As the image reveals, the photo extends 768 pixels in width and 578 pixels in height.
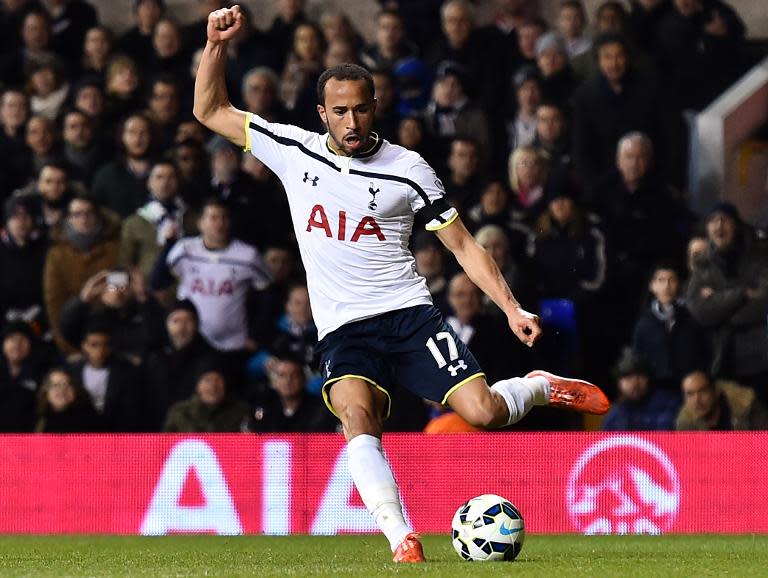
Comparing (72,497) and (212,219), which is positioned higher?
(212,219)

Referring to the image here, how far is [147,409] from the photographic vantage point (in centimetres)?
1259

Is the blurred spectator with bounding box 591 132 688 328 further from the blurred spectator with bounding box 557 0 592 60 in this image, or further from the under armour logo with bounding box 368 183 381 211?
the under armour logo with bounding box 368 183 381 211

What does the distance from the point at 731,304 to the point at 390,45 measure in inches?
153

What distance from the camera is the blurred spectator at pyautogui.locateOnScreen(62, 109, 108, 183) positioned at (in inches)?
547

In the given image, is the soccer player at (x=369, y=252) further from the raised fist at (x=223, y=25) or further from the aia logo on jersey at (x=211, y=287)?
the aia logo on jersey at (x=211, y=287)

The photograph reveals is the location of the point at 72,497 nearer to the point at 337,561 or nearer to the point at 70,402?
the point at 70,402

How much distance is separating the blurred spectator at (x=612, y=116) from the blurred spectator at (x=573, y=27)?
766mm

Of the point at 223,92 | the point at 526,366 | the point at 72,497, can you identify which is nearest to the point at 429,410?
the point at 526,366

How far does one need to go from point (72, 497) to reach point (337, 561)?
4.01 metres

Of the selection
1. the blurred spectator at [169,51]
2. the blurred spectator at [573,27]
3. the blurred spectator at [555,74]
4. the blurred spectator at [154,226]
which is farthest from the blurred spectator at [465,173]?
the blurred spectator at [169,51]

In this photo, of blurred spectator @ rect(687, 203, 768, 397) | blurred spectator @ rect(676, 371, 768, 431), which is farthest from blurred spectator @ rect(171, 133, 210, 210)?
blurred spectator @ rect(676, 371, 768, 431)

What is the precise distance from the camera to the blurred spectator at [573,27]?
44.7 ft

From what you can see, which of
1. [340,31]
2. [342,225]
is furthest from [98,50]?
[342,225]

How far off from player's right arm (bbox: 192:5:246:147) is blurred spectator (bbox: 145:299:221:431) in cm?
458
